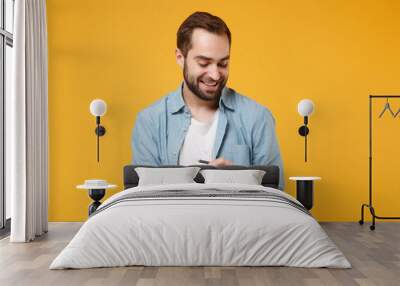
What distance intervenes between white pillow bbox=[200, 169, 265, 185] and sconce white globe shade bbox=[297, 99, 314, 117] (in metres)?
1.08

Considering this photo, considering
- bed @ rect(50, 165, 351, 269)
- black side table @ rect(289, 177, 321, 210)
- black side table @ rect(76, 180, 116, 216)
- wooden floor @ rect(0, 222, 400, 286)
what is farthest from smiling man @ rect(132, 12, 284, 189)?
bed @ rect(50, 165, 351, 269)

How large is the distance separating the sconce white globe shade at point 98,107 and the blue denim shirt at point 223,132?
18.9 inches

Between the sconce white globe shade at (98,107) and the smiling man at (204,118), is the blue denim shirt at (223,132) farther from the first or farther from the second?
the sconce white globe shade at (98,107)

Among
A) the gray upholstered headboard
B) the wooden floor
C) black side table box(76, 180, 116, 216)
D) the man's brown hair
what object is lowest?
the wooden floor

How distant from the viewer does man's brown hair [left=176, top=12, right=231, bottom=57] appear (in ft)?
23.2

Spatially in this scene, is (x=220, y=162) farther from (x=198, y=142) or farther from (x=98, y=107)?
(x=98, y=107)

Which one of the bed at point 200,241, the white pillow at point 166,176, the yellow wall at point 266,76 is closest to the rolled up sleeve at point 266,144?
the yellow wall at point 266,76

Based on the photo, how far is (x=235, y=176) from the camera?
6.29 meters

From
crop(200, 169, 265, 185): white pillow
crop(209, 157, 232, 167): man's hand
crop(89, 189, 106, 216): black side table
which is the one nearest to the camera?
crop(200, 169, 265, 185): white pillow

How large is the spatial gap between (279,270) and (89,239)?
4.99 feet

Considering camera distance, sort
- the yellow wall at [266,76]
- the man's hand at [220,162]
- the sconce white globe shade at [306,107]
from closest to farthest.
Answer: the man's hand at [220,162] < the sconce white globe shade at [306,107] < the yellow wall at [266,76]

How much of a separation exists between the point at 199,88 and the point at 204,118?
1.27ft

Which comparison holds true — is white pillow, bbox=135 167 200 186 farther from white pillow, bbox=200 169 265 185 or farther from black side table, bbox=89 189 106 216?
black side table, bbox=89 189 106 216

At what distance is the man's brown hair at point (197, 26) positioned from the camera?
708 cm
